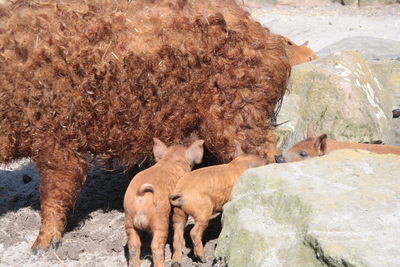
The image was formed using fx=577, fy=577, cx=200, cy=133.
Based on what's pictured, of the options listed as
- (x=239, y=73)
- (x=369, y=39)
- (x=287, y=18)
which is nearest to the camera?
(x=239, y=73)

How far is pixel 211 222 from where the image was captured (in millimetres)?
4938

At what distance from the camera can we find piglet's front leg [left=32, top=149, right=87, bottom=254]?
459 centimetres

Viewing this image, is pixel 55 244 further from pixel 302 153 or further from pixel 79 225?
pixel 302 153

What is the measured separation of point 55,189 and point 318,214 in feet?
7.57

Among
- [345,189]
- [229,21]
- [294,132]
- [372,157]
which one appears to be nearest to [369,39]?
[294,132]

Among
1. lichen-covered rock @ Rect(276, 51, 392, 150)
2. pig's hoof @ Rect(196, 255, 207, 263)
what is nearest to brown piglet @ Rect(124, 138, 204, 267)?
pig's hoof @ Rect(196, 255, 207, 263)

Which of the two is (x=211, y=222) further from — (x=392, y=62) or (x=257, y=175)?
(x=392, y=62)

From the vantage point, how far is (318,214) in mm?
3232

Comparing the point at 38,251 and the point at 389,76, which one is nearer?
the point at 38,251

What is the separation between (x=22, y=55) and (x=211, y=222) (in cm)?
206

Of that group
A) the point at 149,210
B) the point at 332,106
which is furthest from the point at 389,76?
the point at 149,210

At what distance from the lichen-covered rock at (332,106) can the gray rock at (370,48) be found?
2.39 meters

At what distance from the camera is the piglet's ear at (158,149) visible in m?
4.68

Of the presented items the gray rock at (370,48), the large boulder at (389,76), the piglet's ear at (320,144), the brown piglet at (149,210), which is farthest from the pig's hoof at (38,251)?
the gray rock at (370,48)
